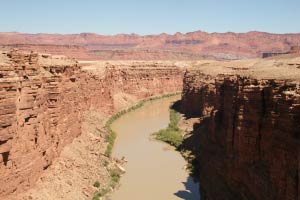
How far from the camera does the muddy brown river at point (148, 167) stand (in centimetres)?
2784

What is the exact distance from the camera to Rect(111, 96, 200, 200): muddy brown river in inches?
1096

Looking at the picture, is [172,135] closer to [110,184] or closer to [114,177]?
[114,177]

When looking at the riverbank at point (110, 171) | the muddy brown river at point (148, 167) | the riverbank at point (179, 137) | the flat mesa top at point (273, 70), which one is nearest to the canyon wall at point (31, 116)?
the riverbank at point (110, 171)

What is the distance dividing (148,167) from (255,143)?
613 inches

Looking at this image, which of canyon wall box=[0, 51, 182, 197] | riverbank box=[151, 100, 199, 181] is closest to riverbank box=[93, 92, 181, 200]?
canyon wall box=[0, 51, 182, 197]

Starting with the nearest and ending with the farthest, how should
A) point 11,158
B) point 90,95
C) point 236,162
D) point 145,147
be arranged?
point 11,158, point 236,162, point 145,147, point 90,95

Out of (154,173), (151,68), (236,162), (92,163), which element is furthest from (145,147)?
(151,68)

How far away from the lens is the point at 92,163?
29156mm

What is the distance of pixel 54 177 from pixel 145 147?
17724 mm

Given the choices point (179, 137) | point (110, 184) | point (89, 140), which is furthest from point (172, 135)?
point (110, 184)

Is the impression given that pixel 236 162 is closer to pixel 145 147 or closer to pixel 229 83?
pixel 229 83

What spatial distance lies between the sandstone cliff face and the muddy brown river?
2.94 meters

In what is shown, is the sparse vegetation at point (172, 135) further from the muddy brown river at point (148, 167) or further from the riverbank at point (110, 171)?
the riverbank at point (110, 171)

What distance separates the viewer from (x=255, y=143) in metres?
19.2
